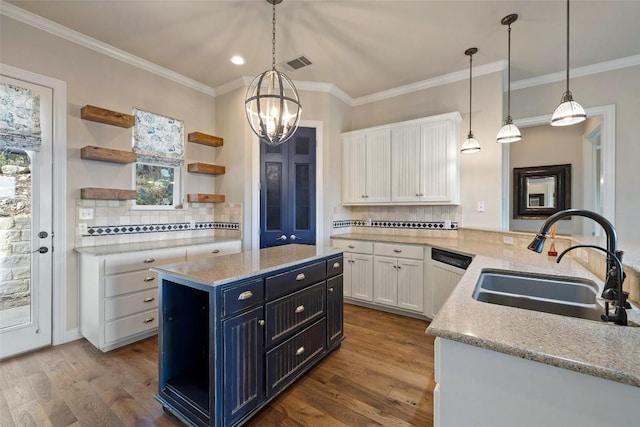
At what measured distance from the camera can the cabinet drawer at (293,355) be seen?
184cm

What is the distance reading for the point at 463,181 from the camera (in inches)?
137

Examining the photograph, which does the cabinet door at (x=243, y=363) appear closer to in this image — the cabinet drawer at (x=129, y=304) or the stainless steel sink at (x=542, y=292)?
the stainless steel sink at (x=542, y=292)

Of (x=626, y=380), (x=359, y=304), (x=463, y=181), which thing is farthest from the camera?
(x=359, y=304)

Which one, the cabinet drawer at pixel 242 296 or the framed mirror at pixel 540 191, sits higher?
the framed mirror at pixel 540 191

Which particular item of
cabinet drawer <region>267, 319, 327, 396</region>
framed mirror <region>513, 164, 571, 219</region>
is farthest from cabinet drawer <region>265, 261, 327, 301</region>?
framed mirror <region>513, 164, 571, 219</region>

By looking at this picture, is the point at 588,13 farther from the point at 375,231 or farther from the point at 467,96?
the point at 375,231

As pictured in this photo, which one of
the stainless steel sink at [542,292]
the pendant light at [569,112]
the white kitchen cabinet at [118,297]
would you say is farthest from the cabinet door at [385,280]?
the white kitchen cabinet at [118,297]

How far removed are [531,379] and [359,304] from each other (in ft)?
10.0

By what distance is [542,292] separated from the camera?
5.32ft

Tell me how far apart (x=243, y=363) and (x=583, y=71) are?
4603 mm

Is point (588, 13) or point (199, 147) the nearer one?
point (588, 13)

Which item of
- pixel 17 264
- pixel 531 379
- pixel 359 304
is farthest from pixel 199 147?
pixel 531 379

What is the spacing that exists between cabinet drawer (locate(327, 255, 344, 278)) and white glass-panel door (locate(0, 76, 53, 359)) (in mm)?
2599

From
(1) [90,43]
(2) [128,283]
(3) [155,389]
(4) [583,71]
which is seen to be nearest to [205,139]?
(1) [90,43]
